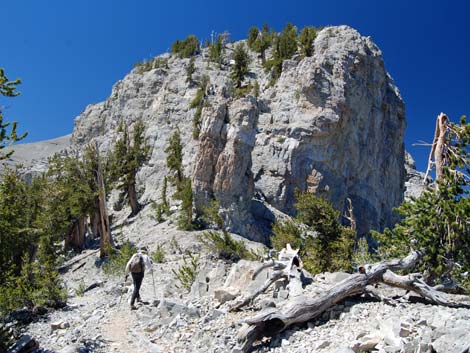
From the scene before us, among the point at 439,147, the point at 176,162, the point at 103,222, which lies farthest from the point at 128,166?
the point at 439,147

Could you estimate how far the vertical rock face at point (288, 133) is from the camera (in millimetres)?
35250

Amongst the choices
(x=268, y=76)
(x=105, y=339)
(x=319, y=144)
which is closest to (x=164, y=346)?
(x=105, y=339)

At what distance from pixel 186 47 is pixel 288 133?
31556 mm

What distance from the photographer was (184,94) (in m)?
53.4

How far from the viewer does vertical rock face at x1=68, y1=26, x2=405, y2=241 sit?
3525cm

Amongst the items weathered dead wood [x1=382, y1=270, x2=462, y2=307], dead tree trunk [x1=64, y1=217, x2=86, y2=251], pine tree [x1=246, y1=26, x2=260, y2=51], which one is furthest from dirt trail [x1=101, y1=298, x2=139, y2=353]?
pine tree [x1=246, y1=26, x2=260, y2=51]

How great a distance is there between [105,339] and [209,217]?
21747 mm

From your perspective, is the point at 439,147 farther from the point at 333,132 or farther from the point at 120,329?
the point at 333,132

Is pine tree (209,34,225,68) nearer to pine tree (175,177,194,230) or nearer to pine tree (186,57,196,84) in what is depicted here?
pine tree (186,57,196,84)

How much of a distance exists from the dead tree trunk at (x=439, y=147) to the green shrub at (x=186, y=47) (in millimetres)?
54992

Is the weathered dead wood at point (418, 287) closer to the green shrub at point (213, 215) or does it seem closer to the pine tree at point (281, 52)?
the green shrub at point (213, 215)

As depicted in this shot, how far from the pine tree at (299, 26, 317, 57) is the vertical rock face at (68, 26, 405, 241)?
0.84m

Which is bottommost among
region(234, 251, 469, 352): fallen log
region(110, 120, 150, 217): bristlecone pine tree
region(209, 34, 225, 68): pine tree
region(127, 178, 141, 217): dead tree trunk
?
region(234, 251, 469, 352): fallen log

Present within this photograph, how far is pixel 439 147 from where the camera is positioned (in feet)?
44.8
